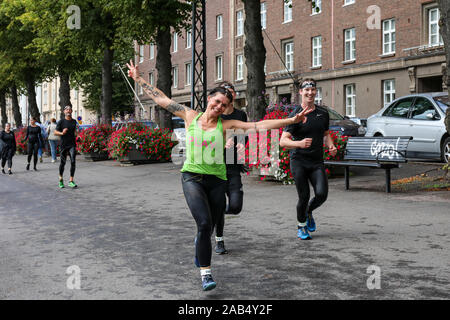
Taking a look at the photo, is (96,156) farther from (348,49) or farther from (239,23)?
(239,23)

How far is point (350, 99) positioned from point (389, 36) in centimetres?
462

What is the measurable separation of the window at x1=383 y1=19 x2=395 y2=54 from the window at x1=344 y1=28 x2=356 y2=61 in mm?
2325

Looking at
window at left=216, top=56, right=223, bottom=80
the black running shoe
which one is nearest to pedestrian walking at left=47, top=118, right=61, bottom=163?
the black running shoe

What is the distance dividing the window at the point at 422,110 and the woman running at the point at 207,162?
11363mm

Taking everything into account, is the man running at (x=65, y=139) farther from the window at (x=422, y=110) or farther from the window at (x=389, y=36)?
the window at (x=389, y=36)

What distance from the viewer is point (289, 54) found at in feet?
135

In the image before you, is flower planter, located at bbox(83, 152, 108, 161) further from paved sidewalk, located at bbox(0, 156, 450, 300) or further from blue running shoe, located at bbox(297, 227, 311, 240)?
blue running shoe, located at bbox(297, 227, 311, 240)

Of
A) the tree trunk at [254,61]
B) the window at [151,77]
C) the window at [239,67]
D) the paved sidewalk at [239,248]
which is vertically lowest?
the paved sidewalk at [239,248]

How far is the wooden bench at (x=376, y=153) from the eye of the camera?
11.8 metres

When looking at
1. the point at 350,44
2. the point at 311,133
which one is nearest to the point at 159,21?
the point at 350,44

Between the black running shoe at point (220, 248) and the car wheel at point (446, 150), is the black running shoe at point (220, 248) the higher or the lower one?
the lower one

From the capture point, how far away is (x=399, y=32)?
3191 centimetres

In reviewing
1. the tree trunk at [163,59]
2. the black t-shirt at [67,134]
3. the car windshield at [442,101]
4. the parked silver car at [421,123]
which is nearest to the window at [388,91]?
the tree trunk at [163,59]
